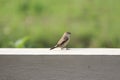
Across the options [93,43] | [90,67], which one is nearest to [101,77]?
[90,67]

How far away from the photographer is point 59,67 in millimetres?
605

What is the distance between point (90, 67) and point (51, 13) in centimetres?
79

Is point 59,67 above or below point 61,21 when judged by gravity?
above

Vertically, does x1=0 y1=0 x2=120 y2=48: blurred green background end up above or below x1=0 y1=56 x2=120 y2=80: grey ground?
below

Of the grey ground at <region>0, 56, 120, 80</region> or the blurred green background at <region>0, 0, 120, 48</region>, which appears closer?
the grey ground at <region>0, 56, 120, 80</region>

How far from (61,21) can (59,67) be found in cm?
77

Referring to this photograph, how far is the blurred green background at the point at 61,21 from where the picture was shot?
4.36 feet

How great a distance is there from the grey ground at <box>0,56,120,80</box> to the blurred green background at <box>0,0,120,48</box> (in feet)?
2.30

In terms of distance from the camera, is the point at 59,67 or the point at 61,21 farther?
the point at 61,21

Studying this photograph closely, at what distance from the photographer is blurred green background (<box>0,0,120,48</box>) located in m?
1.33

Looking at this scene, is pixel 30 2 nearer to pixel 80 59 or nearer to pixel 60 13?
pixel 60 13

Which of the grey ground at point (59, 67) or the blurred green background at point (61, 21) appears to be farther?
the blurred green background at point (61, 21)

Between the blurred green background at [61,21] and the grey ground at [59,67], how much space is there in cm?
70

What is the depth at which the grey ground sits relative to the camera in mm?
604
